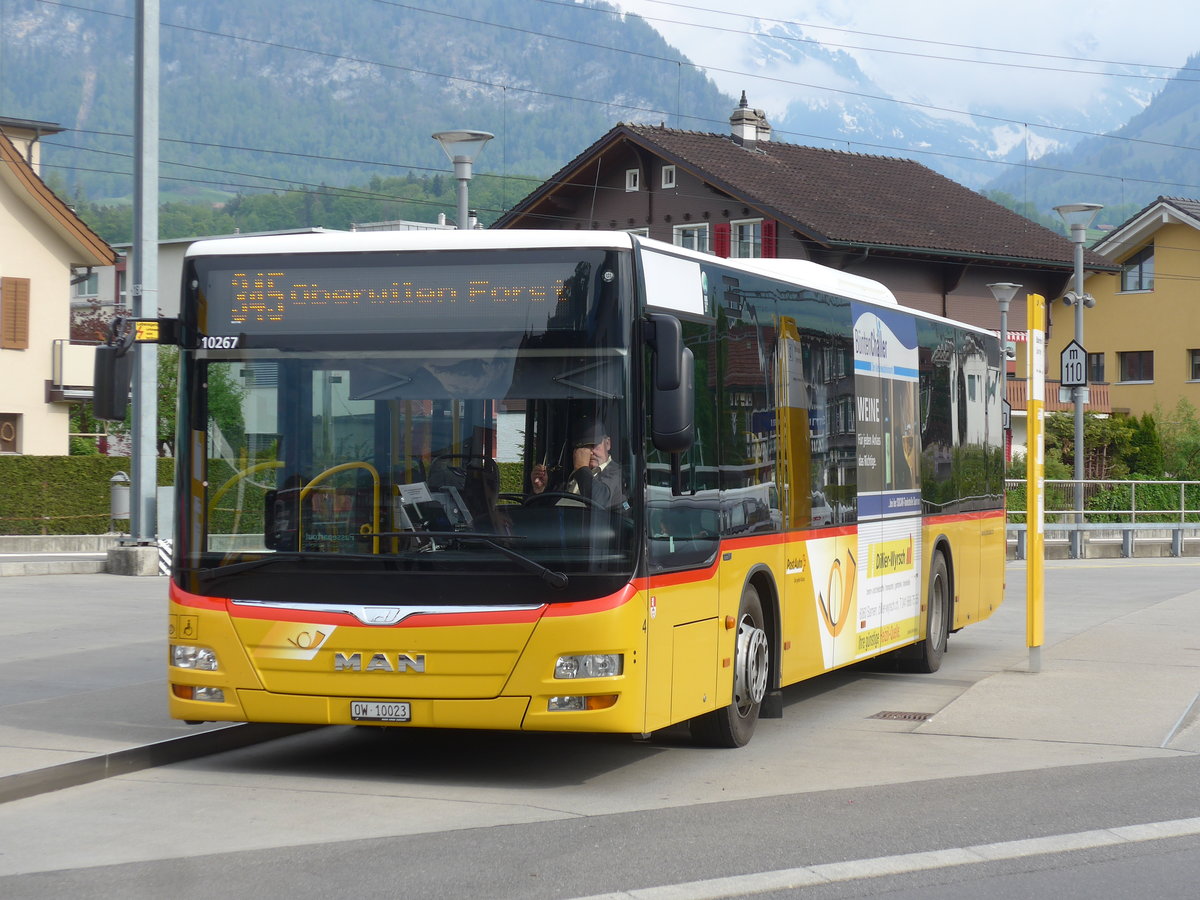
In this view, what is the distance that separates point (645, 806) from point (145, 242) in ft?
50.4

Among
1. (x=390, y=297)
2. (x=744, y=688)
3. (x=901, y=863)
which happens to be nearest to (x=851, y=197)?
(x=744, y=688)

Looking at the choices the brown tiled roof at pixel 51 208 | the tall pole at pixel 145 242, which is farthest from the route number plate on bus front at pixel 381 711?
the brown tiled roof at pixel 51 208

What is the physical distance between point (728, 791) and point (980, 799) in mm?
1246

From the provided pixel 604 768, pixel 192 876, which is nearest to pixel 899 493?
pixel 604 768

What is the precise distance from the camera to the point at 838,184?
54469 mm

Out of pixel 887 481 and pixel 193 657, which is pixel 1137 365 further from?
pixel 193 657

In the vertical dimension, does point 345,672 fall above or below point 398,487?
below

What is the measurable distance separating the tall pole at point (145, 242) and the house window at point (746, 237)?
29.8 metres

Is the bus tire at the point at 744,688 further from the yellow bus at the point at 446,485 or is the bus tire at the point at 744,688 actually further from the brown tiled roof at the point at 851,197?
the brown tiled roof at the point at 851,197

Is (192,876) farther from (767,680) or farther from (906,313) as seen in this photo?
(906,313)

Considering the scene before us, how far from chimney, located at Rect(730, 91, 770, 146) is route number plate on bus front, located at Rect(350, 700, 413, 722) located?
46.1m

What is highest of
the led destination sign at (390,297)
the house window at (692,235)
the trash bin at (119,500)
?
the house window at (692,235)

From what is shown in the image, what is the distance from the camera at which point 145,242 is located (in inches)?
878

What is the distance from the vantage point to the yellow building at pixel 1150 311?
201 feet
